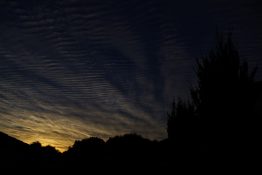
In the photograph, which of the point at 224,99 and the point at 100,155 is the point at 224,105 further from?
the point at 100,155

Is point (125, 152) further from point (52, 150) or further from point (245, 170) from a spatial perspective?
point (245, 170)

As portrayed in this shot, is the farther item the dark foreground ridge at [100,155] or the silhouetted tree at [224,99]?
the dark foreground ridge at [100,155]

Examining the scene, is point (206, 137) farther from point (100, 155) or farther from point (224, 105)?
point (100, 155)

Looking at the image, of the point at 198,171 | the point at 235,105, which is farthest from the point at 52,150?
the point at 235,105

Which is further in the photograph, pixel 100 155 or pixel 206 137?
pixel 100 155

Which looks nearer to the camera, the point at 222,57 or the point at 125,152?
the point at 222,57

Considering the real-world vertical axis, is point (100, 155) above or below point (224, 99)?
below

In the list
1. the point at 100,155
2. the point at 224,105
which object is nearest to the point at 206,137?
the point at 224,105

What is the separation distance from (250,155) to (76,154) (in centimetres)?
1060

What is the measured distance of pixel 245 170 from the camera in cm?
794

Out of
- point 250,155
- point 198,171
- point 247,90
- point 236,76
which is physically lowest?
point 198,171

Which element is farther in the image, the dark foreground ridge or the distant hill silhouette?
the dark foreground ridge

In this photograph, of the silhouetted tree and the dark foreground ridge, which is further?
the dark foreground ridge

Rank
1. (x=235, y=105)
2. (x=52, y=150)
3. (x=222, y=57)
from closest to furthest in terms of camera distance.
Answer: (x=235, y=105), (x=222, y=57), (x=52, y=150)
